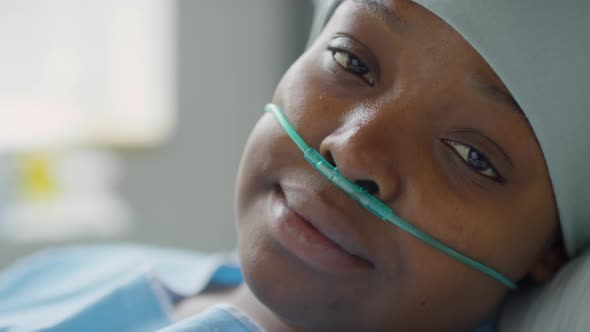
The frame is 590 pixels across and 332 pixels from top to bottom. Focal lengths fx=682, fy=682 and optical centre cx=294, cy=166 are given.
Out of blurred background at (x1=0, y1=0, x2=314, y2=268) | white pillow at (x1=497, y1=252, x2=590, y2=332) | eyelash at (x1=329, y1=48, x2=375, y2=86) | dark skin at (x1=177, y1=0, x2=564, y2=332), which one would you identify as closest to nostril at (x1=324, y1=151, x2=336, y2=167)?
dark skin at (x1=177, y1=0, x2=564, y2=332)

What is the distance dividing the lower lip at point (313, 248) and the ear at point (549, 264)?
1.14 feet

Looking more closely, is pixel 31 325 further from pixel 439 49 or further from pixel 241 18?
pixel 241 18

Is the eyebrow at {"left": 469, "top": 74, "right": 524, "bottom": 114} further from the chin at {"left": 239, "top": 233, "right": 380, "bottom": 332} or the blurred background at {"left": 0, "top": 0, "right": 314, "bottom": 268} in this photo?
the blurred background at {"left": 0, "top": 0, "right": 314, "bottom": 268}

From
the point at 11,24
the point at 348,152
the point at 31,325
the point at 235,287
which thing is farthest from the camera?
the point at 11,24

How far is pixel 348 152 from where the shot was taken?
85 cm

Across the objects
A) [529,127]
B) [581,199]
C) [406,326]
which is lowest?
[406,326]

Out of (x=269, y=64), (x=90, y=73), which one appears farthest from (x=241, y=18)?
(x=90, y=73)

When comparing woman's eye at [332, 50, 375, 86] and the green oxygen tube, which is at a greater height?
woman's eye at [332, 50, 375, 86]

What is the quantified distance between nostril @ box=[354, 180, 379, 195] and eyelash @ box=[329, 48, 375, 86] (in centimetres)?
14

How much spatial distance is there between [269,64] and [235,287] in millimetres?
1606

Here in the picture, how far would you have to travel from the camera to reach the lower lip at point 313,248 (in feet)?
2.88

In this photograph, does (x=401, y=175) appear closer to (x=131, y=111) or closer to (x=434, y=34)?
(x=434, y=34)

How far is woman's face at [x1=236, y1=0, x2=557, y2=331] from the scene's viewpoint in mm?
869

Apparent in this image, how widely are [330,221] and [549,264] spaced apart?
0.44m
